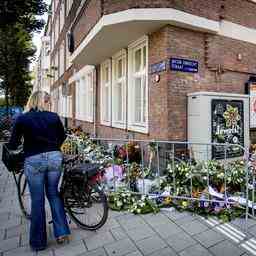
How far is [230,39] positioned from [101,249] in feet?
20.1

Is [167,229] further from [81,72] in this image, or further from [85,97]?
[81,72]

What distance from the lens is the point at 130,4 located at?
6.18m

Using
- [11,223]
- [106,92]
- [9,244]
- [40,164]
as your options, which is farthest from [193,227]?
[106,92]

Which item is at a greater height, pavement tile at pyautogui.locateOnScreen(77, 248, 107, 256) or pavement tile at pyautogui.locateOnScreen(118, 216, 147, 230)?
pavement tile at pyautogui.locateOnScreen(118, 216, 147, 230)

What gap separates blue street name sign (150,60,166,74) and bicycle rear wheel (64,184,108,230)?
347 cm

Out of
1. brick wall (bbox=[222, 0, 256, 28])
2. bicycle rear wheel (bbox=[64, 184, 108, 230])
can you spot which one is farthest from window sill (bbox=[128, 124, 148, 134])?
bicycle rear wheel (bbox=[64, 184, 108, 230])

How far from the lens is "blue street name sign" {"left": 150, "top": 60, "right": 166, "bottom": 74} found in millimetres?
6352

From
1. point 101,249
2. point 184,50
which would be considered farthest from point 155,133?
point 101,249

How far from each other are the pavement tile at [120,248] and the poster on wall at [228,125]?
305cm

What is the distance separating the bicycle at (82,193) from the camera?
3715 millimetres

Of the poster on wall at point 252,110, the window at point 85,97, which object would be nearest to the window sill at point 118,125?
the window at point 85,97

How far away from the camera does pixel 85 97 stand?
13203 mm

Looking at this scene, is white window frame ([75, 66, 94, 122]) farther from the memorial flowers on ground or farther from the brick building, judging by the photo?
the memorial flowers on ground

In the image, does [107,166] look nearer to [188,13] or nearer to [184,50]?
[184,50]
